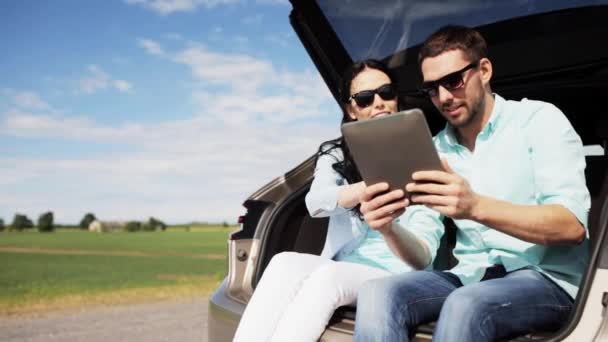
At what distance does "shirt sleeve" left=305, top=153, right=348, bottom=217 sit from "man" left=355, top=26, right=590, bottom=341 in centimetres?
32

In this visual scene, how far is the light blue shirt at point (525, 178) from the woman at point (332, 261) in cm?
33

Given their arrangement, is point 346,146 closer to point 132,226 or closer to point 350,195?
point 350,195

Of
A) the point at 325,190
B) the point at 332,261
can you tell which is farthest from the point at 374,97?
the point at 332,261

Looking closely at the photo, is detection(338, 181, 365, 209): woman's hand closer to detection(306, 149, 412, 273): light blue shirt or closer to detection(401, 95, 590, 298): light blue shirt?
detection(306, 149, 412, 273): light blue shirt

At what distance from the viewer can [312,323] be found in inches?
80.4

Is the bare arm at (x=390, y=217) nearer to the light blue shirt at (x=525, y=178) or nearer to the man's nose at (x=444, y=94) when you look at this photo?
the light blue shirt at (x=525, y=178)

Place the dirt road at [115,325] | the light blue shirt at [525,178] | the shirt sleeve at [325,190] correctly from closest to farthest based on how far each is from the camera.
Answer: the light blue shirt at [525,178] < the shirt sleeve at [325,190] < the dirt road at [115,325]

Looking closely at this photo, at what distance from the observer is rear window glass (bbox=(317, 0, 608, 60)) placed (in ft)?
8.98

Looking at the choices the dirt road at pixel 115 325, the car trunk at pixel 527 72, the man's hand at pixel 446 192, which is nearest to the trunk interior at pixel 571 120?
the car trunk at pixel 527 72

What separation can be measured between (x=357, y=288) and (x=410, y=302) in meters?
0.28

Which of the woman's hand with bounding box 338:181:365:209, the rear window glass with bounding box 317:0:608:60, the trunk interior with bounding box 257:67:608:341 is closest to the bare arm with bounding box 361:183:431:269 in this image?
the woman's hand with bounding box 338:181:365:209

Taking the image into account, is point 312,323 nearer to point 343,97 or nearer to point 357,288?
point 357,288

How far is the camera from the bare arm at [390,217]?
1764mm

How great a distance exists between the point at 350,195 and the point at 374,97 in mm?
498
